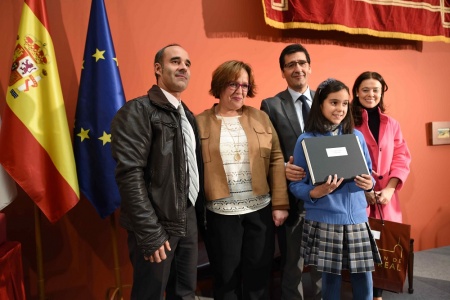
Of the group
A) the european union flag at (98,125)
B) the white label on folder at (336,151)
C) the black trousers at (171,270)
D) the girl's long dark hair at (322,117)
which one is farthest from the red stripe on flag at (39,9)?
the white label on folder at (336,151)

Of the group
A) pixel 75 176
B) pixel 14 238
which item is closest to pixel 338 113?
pixel 75 176

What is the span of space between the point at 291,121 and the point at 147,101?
2.74ft

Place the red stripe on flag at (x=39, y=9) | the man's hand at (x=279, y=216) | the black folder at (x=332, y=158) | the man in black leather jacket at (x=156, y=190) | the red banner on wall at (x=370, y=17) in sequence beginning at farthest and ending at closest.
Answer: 1. the red banner on wall at (x=370, y=17)
2. the red stripe on flag at (x=39, y=9)
3. the man's hand at (x=279, y=216)
4. the black folder at (x=332, y=158)
5. the man in black leather jacket at (x=156, y=190)

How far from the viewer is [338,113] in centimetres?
176

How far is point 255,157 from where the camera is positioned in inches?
71.3

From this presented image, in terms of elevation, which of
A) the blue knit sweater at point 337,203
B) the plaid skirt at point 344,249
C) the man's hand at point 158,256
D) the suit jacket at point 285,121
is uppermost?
the suit jacket at point 285,121

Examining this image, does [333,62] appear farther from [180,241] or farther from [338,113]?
[180,241]

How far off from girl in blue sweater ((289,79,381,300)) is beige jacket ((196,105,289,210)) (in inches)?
4.2

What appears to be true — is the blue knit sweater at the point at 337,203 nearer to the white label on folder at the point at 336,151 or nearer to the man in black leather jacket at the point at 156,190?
the white label on folder at the point at 336,151

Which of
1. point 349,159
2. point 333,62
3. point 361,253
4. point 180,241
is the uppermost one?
point 333,62

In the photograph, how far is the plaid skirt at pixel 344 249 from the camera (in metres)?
1.69

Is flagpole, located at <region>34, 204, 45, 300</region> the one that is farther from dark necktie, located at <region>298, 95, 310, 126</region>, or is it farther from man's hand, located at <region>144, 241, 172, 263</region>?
dark necktie, located at <region>298, 95, 310, 126</region>

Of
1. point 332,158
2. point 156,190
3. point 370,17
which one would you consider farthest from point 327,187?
point 370,17

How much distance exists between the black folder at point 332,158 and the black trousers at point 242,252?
0.38 m
